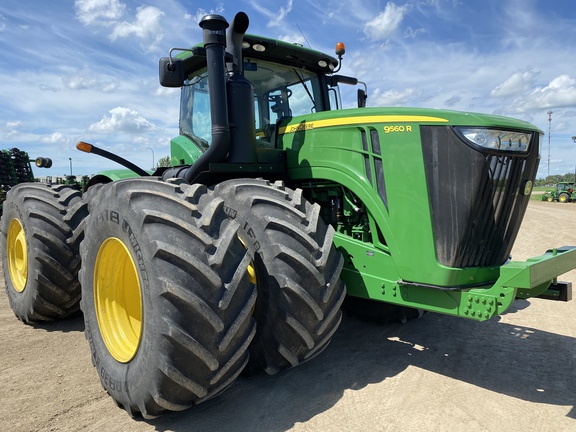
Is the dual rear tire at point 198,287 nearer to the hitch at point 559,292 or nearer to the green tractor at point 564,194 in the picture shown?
the hitch at point 559,292

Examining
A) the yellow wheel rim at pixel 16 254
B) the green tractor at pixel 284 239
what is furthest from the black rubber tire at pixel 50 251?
the green tractor at pixel 284 239

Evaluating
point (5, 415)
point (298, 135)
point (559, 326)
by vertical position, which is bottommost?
point (559, 326)

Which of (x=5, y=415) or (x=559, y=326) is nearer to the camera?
(x=5, y=415)

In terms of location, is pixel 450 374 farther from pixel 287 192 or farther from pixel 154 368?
pixel 154 368

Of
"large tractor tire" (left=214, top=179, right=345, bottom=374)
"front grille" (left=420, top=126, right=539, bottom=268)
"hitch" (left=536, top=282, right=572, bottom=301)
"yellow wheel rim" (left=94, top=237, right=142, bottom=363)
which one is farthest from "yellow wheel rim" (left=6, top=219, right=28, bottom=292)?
"hitch" (left=536, top=282, right=572, bottom=301)

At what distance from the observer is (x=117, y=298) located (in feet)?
10.3

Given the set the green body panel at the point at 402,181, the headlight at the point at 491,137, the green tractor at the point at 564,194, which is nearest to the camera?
the headlight at the point at 491,137

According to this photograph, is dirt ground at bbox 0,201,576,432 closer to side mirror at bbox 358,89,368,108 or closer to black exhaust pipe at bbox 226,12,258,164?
black exhaust pipe at bbox 226,12,258,164

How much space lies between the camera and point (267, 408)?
2.82m

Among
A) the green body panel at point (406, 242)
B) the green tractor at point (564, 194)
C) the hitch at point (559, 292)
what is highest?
the green body panel at point (406, 242)

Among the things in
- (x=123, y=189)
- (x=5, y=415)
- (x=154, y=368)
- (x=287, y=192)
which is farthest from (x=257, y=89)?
(x=5, y=415)

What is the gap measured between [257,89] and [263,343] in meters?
2.43

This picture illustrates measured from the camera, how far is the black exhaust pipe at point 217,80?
3.36m

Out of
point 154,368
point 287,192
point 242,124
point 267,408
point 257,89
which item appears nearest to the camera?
point 154,368
